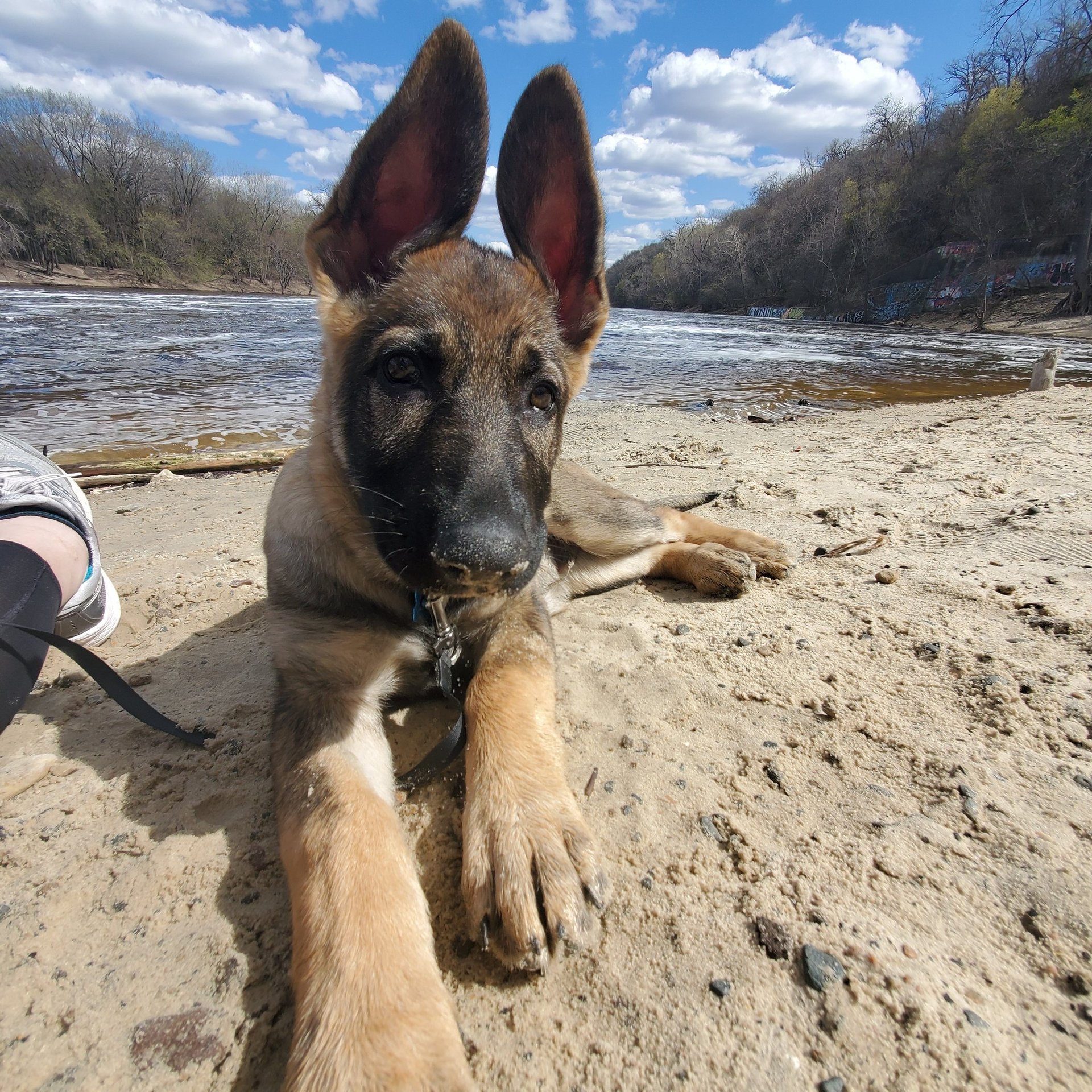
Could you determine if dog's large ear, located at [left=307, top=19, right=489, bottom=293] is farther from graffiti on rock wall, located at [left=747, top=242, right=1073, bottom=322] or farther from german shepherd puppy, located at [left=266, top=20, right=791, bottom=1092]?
graffiti on rock wall, located at [left=747, top=242, right=1073, bottom=322]

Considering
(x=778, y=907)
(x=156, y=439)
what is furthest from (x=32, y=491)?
(x=156, y=439)

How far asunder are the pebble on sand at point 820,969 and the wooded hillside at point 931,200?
4499cm

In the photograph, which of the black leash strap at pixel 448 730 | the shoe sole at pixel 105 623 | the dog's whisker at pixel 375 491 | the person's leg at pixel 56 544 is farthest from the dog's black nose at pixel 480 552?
the shoe sole at pixel 105 623

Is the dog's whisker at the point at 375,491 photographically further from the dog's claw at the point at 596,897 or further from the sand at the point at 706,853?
the dog's claw at the point at 596,897

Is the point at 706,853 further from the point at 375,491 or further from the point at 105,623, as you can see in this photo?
the point at 105,623

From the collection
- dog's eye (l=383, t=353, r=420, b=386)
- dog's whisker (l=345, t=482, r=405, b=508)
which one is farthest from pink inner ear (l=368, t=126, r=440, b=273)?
dog's whisker (l=345, t=482, r=405, b=508)

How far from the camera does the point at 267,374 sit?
1462cm

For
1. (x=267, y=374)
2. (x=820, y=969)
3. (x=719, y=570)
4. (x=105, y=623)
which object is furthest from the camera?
(x=267, y=374)

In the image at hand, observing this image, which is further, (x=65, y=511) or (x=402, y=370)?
(x=65, y=511)

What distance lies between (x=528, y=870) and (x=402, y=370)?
180 cm

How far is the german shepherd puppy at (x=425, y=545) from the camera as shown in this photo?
158 centimetres

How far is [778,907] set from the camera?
5.32 feet

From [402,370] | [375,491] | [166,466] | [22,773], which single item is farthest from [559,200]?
[166,466]

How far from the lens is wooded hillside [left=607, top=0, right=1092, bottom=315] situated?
38.7 meters
